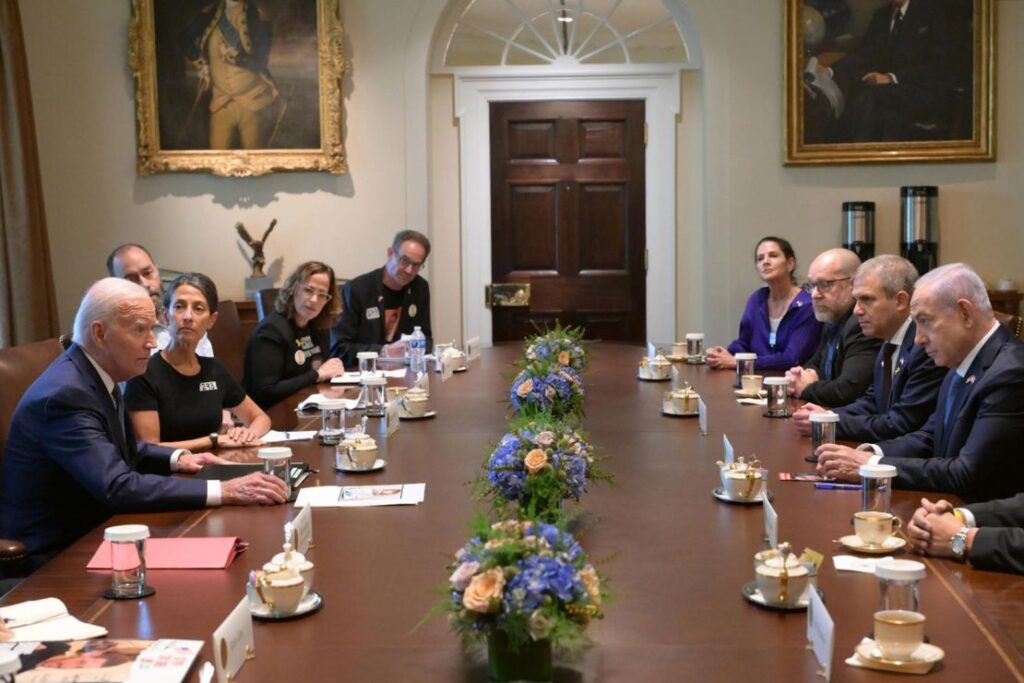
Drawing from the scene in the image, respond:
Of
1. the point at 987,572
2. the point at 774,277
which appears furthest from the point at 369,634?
the point at 774,277

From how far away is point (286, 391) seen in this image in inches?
207

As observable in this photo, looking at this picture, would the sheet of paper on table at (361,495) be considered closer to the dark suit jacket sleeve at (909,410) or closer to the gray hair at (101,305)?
the gray hair at (101,305)

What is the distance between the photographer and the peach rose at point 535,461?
2.61m

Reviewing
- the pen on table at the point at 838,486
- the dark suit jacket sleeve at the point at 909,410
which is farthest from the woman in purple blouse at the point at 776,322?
the pen on table at the point at 838,486

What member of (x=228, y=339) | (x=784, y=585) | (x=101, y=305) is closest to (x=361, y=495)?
(x=101, y=305)

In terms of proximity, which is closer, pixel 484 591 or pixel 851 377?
pixel 484 591

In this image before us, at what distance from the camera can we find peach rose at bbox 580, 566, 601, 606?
1757 mm

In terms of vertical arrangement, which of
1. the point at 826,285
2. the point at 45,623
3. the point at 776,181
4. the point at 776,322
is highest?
the point at 776,181

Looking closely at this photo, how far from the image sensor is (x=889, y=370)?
443 cm

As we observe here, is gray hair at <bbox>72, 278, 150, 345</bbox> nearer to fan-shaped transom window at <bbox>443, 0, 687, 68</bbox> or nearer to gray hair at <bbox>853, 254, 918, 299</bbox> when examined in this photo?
gray hair at <bbox>853, 254, 918, 299</bbox>

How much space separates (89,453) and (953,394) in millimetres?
2268

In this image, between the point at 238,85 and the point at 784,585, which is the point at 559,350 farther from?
the point at 238,85

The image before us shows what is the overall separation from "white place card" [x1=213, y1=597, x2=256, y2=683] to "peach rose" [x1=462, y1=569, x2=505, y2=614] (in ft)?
1.26

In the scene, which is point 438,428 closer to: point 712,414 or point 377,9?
point 712,414
